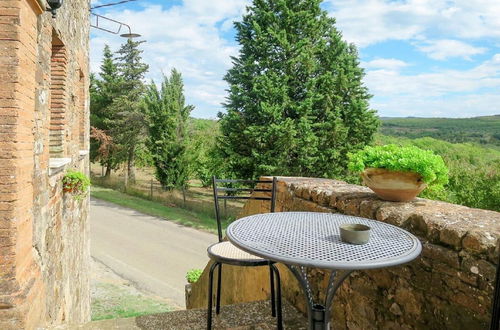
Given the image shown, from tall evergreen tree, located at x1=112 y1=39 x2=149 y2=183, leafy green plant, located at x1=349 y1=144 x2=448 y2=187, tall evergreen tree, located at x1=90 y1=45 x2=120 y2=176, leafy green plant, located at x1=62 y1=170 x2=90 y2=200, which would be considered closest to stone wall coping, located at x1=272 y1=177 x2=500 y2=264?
leafy green plant, located at x1=349 y1=144 x2=448 y2=187

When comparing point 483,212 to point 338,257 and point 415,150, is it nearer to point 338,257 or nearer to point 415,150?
point 415,150

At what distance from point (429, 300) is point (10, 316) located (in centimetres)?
212

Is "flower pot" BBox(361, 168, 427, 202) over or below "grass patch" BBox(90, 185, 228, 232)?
over

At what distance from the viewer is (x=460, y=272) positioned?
133 cm

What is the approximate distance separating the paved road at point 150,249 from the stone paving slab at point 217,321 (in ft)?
16.3

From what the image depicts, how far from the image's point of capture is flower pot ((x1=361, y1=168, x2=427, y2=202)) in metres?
1.88

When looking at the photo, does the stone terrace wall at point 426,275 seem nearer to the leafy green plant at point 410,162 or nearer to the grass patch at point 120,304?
the leafy green plant at point 410,162

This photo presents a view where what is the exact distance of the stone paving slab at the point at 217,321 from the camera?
2.30 meters

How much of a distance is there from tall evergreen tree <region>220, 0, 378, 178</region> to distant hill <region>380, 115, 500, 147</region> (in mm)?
21358

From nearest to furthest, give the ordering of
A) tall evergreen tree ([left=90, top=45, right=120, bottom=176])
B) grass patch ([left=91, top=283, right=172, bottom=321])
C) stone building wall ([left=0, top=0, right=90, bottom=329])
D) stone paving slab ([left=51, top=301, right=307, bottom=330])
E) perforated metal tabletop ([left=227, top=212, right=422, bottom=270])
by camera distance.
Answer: perforated metal tabletop ([left=227, top=212, right=422, bottom=270]), stone building wall ([left=0, top=0, right=90, bottom=329]), stone paving slab ([left=51, top=301, right=307, bottom=330]), grass patch ([left=91, top=283, right=172, bottom=321]), tall evergreen tree ([left=90, top=45, right=120, bottom=176])

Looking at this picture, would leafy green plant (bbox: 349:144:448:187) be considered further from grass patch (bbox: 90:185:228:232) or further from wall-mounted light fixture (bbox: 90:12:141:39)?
grass patch (bbox: 90:185:228:232)

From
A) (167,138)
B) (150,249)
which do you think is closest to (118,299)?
(150,249)

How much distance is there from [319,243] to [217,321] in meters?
1.27

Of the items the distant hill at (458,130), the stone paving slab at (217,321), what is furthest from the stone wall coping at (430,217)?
the distant hill at (458,130)
